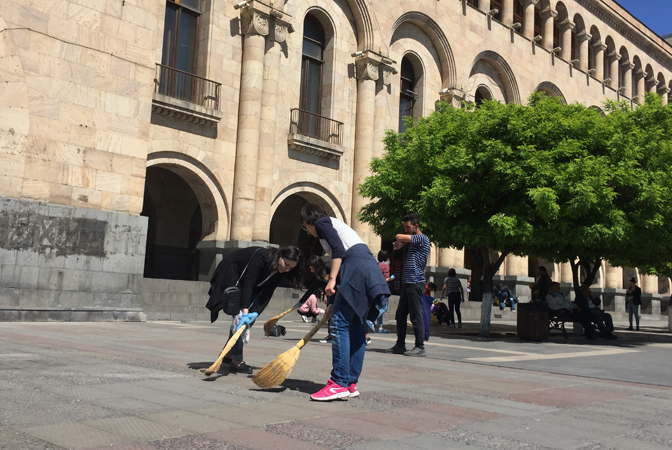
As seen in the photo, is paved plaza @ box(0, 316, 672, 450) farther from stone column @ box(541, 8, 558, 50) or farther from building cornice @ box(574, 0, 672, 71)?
building cornice @ box(574, 0, 672, 71)

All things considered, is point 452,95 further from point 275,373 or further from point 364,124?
point 275,373

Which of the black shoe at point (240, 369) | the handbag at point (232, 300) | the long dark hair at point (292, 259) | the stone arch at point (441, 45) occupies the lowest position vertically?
the black shoe at point (240, 369)

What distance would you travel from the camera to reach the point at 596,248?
16734 millimetres

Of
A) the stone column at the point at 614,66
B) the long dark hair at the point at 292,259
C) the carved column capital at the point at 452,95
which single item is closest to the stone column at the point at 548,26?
the stone column at the point at 614,66

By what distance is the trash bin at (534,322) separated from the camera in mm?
14984

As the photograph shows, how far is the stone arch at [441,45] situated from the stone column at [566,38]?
11027mm

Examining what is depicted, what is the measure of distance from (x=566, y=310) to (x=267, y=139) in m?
10.3

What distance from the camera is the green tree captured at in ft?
46.4

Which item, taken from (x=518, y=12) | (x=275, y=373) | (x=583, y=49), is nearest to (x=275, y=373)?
(x=275, y=373)

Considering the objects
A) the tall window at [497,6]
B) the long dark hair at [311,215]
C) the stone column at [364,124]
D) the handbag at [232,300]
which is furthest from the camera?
the tall window at [497,6]

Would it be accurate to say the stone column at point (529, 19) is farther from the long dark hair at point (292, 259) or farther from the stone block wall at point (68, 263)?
the long dark hair at point (292, 259)

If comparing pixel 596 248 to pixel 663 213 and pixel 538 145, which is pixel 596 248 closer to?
pixel 663 213

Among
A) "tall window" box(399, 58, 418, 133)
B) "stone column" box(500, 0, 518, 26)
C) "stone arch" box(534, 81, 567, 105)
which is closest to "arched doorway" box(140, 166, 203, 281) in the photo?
"tall window" box(399, 58, 418, 133)

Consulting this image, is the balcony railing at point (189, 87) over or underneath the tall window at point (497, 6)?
underneath
